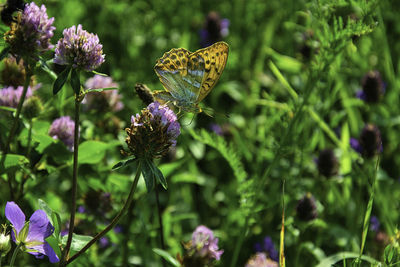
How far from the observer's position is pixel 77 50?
1.28 meters

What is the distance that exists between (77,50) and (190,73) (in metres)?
0.47

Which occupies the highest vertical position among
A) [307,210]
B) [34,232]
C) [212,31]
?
[212,31]

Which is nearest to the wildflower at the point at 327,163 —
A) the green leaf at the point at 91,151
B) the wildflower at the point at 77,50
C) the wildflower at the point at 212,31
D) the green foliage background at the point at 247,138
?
the green foliage background at the point at 247,138

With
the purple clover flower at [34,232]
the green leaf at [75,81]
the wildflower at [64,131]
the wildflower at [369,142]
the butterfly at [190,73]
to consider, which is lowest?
the wildflower at [369,142]

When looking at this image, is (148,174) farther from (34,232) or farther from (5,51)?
(5,51)

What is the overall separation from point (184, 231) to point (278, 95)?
1.25 metres

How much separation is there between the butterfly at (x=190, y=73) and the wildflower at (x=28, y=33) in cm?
38

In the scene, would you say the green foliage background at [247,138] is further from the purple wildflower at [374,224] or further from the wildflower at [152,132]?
the wildflower at [152,132]

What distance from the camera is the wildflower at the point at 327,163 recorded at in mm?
2385

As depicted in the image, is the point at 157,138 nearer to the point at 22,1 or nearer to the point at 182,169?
the point at 22,1

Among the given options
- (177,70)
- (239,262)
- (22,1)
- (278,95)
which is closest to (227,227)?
(239,262)

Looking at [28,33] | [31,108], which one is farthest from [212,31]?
[28,33]

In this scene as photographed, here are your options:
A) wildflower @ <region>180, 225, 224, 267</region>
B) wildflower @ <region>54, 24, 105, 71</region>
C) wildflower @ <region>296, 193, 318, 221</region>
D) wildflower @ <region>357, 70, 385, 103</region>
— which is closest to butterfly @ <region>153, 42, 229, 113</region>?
wildflower @ <region>54, 24, 105, 71</region>

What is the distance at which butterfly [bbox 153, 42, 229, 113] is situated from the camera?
5.20 ft
